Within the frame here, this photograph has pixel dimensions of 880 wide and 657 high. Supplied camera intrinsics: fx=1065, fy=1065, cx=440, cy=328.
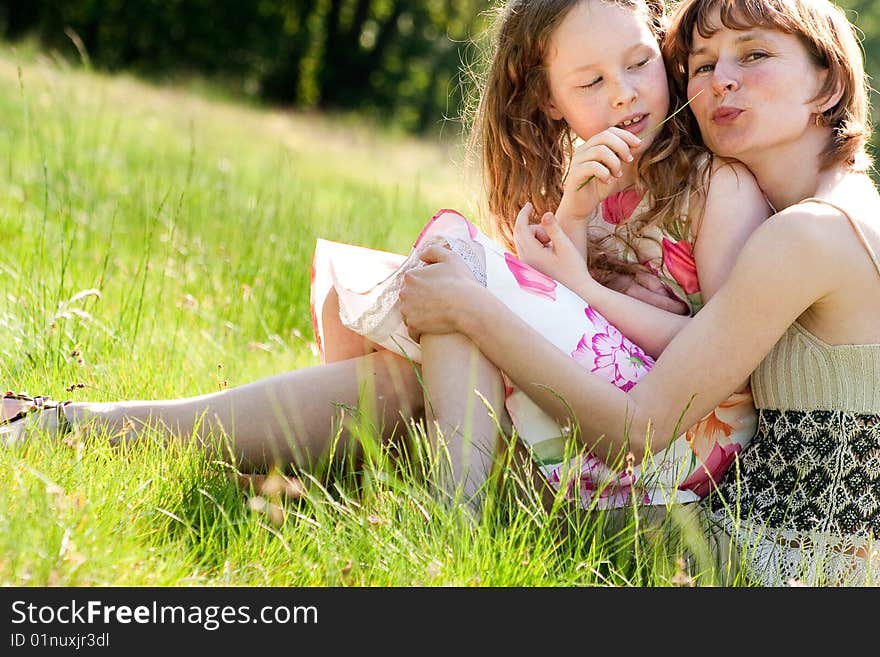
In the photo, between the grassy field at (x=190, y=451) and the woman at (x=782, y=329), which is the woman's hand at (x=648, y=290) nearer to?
the woman at (x=782, y=329)

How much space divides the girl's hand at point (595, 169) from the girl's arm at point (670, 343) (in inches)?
15.9

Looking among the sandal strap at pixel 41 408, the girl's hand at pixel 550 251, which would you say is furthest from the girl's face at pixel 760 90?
the sandal strap at pixel 41 408

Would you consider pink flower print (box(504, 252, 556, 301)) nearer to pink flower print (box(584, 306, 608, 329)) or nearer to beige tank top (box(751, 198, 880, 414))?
pink flower print (box(584, 306, 608, 329))

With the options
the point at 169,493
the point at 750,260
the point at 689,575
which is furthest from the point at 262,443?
the point at 750,260

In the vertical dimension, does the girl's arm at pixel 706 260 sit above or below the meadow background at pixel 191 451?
above

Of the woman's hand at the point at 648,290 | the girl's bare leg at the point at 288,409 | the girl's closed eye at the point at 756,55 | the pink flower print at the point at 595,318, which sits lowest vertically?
the girl's bare leg at the point at 288,409

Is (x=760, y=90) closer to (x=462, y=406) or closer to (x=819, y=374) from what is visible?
(x=819, y=374)

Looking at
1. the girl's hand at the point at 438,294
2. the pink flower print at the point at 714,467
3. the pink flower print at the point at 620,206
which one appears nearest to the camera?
the girl's hand at the point at 438,294

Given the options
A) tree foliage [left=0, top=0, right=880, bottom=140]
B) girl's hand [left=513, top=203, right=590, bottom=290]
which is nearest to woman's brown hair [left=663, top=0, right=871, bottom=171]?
girl's hand [left=513, top=203, right=590, bottom=290]

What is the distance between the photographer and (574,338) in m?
2.18

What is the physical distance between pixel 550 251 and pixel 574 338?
1.01 feet

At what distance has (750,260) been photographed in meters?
2.02

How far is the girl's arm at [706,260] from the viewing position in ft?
7.19
